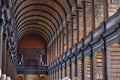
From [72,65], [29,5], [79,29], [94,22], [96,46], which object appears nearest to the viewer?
[96,46]

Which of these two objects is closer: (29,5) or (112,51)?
(112,51)

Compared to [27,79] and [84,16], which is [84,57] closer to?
[84,16]

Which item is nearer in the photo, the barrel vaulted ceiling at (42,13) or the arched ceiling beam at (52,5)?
the barrel vaulted ceiling at (42,13)

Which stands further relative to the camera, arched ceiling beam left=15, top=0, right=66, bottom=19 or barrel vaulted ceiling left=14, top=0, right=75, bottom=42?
arched ceiling beam left=15, top=0, right=66, bottom=19

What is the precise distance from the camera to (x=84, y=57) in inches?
800

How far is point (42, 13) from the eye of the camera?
3644 cm

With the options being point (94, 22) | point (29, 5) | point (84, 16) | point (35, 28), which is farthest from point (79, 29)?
point (35, 28)

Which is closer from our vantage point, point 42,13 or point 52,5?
point 52,5

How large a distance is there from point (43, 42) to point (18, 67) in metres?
5.53

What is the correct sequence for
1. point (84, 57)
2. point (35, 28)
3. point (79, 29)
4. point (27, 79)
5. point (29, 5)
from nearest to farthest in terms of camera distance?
point (84, 57)
point (79, 29)
point (29, 5)
point (35, 28)
point (27, 79)

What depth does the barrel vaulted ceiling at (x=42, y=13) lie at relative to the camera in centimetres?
2860

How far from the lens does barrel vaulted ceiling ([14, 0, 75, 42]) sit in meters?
28.6

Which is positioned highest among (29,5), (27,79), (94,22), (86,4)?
(29,5)

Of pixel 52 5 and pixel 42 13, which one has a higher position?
pixel 42 13
